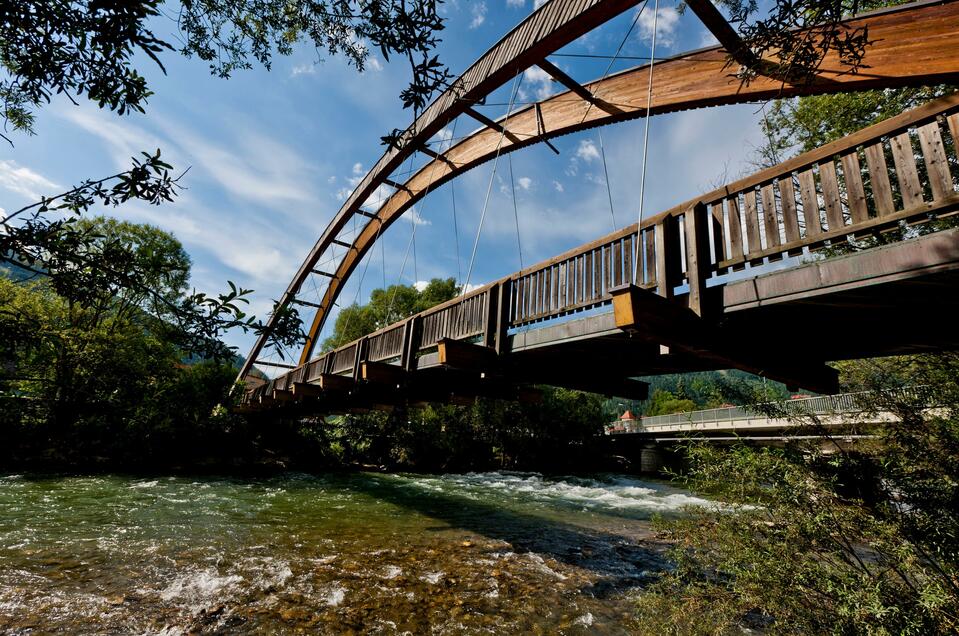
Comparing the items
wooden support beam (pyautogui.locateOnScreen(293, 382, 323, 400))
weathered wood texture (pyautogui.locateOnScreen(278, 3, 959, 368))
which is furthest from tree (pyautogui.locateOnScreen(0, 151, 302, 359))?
wooden support beam (pyautogui.locateOnScreen(293, 382, 323, 400))

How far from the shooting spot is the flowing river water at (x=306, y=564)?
3.79m

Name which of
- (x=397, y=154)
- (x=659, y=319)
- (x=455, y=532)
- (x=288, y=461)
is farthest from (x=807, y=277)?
(x=288, y=461)

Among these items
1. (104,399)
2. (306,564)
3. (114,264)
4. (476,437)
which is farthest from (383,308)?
(114,264)

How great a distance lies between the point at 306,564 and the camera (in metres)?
5.12

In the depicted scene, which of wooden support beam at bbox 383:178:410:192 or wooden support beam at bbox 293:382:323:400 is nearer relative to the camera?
wooden support beam at bbox 293:382:323:400

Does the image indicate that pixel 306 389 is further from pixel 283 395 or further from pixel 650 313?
pixel 650 313

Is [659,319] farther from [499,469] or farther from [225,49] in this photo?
[499,469]

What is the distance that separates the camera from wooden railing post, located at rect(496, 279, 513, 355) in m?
5.64

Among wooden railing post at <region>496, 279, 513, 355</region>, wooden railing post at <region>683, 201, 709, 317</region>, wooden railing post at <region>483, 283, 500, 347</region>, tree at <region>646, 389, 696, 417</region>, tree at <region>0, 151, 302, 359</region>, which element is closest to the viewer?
tree at <region>0, 151, 302, 359</region>

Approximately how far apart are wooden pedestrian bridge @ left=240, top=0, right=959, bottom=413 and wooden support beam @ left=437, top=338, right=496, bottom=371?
0.02 m

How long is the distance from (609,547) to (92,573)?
6.52m

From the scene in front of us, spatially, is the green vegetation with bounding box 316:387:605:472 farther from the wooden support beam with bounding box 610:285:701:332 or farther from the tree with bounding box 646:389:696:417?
the tree with bounding box 646:389:696:417

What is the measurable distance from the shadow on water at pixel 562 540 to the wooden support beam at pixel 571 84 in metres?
7.74

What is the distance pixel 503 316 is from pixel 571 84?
5.08m
